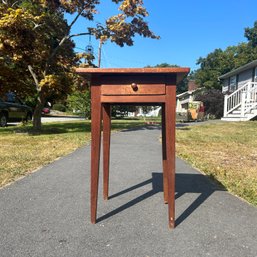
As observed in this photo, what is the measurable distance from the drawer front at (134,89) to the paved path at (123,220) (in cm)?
126

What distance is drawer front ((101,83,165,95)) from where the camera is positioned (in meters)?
3.31

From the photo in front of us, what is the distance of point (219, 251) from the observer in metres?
2.81

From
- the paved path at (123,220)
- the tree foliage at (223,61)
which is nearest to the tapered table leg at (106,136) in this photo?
the paved path at (123,220)

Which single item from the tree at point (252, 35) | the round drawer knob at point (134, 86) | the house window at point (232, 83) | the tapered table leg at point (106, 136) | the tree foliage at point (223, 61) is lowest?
the tapered table leg at point (106, 136)

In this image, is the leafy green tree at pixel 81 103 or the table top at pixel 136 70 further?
the leafy green tree at pixel 81 103

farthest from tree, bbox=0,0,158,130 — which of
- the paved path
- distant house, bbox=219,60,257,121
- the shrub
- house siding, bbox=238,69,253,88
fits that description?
the shrub

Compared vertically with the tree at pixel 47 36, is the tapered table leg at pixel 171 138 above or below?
below

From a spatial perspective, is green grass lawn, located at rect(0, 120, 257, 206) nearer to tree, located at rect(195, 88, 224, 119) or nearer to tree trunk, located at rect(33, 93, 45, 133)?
tree trunk, located at rect(33, 93, 45, 133)

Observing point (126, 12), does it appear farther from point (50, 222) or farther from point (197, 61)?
point (197, 61)

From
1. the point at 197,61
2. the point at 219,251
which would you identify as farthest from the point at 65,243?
the point at 197,61

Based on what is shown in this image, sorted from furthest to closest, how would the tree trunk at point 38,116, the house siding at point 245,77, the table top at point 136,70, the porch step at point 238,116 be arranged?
the house siding at point 245,77 < the porch step at point 238,116 < the tree trunk at point 38,116 < the table top at point 136,70

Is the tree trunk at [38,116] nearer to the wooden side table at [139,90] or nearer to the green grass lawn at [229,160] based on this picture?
the green grass lawn at [229,160]

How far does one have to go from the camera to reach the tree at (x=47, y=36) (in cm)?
1074

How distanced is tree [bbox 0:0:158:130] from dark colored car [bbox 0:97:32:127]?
4.65m
